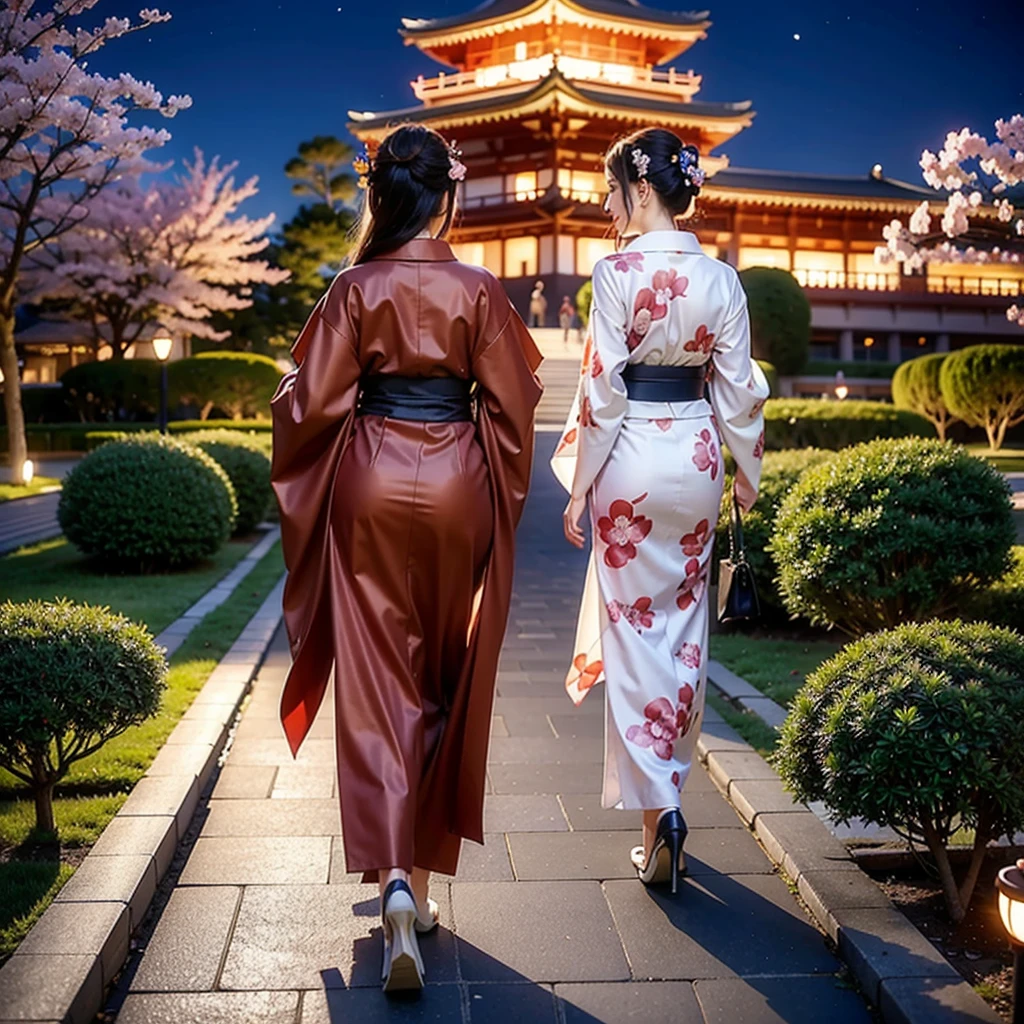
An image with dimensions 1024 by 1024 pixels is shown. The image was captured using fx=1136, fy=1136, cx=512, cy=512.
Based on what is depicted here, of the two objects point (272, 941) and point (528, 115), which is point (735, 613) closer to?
point (272, 941)

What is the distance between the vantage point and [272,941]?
288 cm

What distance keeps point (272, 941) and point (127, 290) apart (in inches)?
1020

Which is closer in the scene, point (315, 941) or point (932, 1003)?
point (932, 1003)

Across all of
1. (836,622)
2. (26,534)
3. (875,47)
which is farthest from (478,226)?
(836,622)

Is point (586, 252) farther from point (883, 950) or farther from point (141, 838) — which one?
point (883, 950)

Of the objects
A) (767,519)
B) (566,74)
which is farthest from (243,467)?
(566,74)

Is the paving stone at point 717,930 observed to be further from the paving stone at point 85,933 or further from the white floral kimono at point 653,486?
the paving stone at point 85,933

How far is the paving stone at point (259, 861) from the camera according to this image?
327 cm

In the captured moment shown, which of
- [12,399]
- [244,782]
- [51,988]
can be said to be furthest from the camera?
[12,399]

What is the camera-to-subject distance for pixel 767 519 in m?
7.02

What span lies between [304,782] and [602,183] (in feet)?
95.0

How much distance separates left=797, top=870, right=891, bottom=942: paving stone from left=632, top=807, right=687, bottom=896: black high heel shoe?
0.36 metres

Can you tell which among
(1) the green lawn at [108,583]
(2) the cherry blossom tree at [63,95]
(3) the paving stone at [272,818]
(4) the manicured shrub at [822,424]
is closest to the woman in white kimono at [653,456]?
(3) the paving stone at [272,818]

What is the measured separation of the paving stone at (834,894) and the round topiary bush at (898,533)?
2331mm
